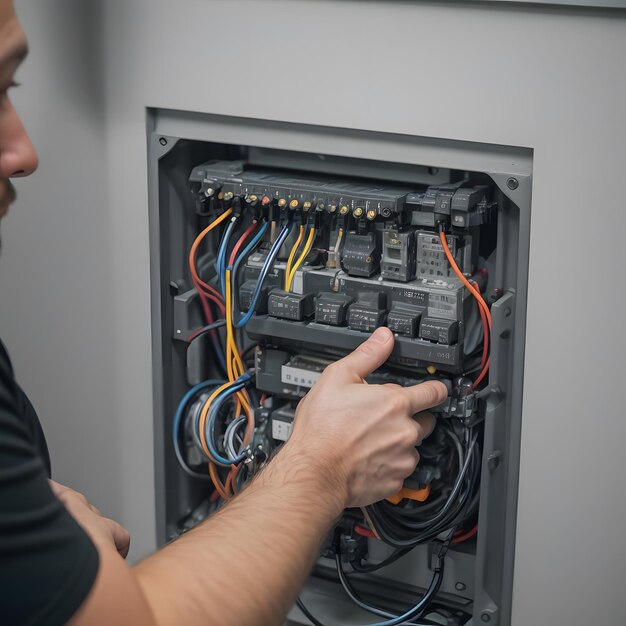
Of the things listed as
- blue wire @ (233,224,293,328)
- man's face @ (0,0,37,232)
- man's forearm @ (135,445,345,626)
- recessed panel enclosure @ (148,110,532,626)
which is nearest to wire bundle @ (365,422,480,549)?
recessed panel enclosure @ (148,110,532,626)

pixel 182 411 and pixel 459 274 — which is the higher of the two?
pixel 459 274

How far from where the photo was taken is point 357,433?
1367mm

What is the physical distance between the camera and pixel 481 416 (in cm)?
169

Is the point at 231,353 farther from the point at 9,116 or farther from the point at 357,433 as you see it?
the point at 9,116

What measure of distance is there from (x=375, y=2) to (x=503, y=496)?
2.56 feet

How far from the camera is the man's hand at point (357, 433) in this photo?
1.32 m

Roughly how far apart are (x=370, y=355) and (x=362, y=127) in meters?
0.34

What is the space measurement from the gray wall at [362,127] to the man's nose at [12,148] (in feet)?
2.05

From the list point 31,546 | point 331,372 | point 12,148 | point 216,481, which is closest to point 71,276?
point 216,481

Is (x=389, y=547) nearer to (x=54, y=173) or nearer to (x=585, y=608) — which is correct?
(x=585, y=608)

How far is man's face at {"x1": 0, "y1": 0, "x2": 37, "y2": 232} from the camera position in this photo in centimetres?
99

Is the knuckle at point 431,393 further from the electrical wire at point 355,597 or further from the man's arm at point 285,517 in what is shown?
the electrical wire at point 355,597

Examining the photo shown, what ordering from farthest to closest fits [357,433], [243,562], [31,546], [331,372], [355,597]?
[355,597] → [331,372] → [357,433] → [243,562] → [31,546]

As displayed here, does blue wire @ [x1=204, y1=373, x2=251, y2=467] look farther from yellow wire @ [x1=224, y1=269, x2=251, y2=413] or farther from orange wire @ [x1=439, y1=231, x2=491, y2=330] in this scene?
orange wire @ [x1=439, y1=231, x2=491, y2=330]
